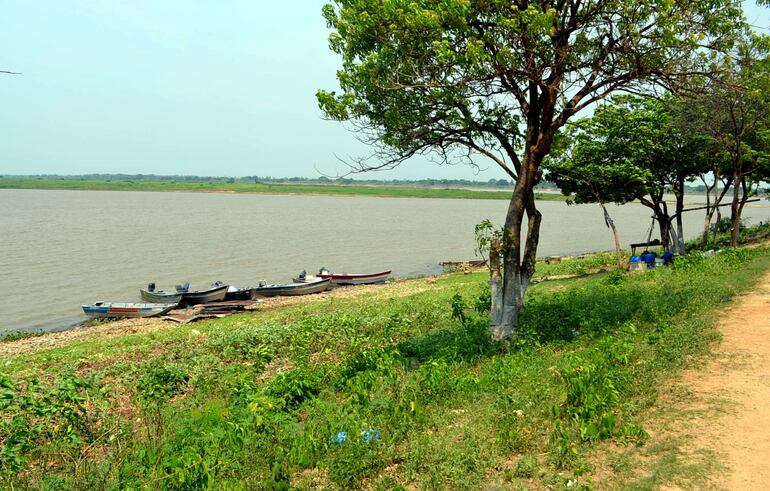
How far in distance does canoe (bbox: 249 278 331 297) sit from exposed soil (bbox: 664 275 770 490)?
853 inches

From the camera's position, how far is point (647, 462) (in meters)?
5.55

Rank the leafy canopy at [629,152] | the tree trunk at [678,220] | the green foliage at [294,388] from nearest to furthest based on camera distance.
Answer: the green foliage at [294,388], the leafy canopy at [629,152], the tree trunk at [678,220]

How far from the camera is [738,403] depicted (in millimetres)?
→ 6680

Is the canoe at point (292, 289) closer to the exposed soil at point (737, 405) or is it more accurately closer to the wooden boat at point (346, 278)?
the wooden boat at point (346, 278)

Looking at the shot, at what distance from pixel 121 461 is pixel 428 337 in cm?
674

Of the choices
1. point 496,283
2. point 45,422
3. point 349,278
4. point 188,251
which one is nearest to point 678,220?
point 349,278

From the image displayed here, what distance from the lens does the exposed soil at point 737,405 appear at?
17.5 feet

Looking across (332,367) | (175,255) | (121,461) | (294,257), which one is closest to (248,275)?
(294,257)

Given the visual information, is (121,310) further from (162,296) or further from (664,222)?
(664,222)

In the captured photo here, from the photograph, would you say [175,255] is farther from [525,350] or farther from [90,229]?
[525,350]

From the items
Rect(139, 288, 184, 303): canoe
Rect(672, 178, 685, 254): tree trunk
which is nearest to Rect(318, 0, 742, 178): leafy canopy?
Rect(672, 178, 685, 254): tree trunk

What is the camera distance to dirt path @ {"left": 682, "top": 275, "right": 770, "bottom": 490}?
5316 millimetres

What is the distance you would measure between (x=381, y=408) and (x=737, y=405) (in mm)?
4317

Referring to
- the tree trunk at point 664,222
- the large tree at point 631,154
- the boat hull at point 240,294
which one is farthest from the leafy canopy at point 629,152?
the boat hull at point 240,294
